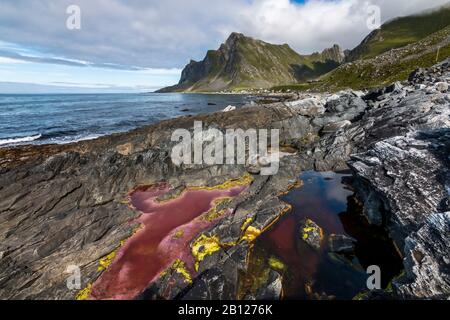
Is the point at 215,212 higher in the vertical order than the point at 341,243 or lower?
higher

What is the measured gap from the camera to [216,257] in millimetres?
15586

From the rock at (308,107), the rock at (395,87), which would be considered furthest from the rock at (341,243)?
the rock at (395,87)

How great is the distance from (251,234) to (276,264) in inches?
127

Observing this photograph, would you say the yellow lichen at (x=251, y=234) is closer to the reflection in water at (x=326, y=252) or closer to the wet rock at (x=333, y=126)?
the reflection in water at (x=326, y=252)

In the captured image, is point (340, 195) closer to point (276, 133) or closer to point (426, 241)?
point (426, 241)

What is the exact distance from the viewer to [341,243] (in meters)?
17.0

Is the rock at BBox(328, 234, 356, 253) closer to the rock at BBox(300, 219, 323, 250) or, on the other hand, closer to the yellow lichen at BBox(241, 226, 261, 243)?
the rock at BBox(300, 219, 323, 250)

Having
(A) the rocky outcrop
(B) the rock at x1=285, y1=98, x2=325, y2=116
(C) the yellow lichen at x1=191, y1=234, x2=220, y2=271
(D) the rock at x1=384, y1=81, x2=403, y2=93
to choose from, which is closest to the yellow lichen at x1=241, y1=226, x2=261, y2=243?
(A) the rocky outcrop

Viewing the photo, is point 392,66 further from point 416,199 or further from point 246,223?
point 246,223

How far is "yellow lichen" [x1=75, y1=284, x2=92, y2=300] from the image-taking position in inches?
539

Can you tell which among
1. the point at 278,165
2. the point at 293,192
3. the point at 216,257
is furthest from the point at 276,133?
the point at 216,257

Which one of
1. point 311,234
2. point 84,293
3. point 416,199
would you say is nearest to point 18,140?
point 84,293

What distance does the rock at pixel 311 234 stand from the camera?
55.9ft
